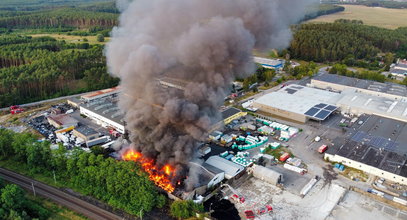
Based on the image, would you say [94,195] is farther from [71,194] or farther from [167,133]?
[167,133]

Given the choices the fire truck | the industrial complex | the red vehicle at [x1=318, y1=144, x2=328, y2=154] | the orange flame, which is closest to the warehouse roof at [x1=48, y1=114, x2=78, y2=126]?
the industrial complex

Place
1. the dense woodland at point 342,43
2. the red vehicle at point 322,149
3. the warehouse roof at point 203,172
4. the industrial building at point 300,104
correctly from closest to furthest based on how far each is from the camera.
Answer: the warehouse roof at point 203,172 → the red vehicle at point 322,149 → the industrial building at point 300,104 → the dense woodland at point 342,43

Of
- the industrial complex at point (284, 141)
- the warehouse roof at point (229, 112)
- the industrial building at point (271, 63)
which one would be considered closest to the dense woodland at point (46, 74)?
the industrial complex at point (284, 141)

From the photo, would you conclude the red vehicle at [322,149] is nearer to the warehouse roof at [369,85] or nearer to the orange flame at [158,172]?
the orange flame at [158,172]

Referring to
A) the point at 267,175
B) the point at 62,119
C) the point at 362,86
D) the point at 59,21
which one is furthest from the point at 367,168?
the point at 59,21

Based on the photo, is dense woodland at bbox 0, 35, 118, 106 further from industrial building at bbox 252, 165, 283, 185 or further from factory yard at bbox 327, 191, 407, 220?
factory yard at bbox 327, 191, 407, 220

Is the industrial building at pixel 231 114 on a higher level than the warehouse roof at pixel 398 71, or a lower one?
lower
